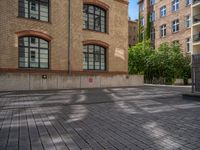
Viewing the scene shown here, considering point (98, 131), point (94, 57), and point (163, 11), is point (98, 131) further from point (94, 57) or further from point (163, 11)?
point (163, 11)

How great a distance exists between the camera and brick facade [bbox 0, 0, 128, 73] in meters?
15.8

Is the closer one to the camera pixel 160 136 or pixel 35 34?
pixel 160 136

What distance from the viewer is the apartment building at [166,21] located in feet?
109

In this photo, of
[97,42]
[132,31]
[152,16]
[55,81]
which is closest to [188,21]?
[152,16]

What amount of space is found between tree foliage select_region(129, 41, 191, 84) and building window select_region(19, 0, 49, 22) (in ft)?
56.4

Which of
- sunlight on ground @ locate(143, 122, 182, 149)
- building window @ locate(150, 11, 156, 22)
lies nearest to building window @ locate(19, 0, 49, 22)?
sunlight on ground @ locate(143, 122, 182, 149)

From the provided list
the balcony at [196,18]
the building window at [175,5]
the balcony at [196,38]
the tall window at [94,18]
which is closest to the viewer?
the tall window at [94,18]

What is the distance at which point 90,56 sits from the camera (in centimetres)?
2002

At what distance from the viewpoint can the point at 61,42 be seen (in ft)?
59.4

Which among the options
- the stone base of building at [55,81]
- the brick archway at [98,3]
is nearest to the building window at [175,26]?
the brick archway at [98,3]

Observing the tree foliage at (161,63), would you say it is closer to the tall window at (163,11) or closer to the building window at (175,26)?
the building window at (175,26)

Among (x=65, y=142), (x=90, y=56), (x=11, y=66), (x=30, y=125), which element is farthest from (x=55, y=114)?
(x=90, y=56)

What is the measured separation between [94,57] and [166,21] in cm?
2215

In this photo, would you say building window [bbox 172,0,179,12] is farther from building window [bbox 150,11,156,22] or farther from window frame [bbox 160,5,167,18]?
building window [bbox 150,11,156,22]
